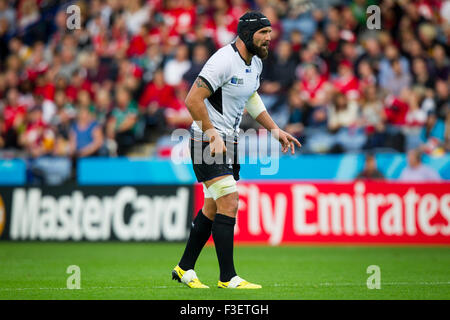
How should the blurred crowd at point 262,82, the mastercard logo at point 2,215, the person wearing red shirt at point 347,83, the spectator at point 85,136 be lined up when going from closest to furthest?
the mastercard logo at point 2,215
the blurred crowd at point 262,82
the person wearing red shirt at point 347,83
the spectator at point 85,136

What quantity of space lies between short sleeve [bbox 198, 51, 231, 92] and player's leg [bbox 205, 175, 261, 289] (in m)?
0.91

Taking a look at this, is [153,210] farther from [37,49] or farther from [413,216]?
[37,49]

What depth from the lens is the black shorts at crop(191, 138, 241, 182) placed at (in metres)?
7.32

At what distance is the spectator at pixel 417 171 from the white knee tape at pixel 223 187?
26.1 ft

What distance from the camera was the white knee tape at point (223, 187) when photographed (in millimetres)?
7293

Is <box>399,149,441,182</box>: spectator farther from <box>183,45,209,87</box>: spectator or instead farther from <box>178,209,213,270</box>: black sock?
<box>178,209,213,270</box>: black sock

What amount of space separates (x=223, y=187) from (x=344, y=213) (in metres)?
7.03

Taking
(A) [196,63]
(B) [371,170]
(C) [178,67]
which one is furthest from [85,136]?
(B) [371,170]

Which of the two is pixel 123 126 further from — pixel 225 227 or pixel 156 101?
pixel 225 227

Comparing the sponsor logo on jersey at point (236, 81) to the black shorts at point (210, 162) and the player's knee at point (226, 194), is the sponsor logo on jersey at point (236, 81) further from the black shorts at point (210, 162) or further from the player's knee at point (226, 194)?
the player's knee at point (226, 194)

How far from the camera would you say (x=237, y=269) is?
9836 millimetres

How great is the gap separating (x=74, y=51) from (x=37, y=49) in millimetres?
1480

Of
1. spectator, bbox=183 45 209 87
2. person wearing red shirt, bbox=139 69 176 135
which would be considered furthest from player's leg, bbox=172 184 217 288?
spectator, bbox=183 45 209 87

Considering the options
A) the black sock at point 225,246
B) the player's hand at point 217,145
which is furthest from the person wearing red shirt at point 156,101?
the player's hand at point 217,145
